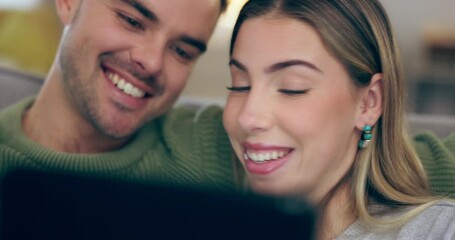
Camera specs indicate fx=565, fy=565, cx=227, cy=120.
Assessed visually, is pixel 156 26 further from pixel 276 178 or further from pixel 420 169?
pixel 420 169

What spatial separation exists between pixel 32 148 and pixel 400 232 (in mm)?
720

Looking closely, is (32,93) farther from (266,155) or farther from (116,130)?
(266,155)

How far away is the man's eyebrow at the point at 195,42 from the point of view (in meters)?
1.17

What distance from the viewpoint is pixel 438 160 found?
109 centimetres

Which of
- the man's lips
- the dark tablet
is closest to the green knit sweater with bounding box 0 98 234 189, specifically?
the man's lips

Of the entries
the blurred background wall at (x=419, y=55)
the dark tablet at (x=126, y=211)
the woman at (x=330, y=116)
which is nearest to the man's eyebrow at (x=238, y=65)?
the woman at (x=330, y=116)

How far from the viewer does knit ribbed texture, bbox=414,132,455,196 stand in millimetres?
1034

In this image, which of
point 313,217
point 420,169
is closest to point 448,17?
point 420,169

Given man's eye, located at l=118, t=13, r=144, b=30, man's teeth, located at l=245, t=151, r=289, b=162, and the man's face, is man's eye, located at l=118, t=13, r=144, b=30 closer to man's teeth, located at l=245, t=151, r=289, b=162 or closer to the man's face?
the man's face

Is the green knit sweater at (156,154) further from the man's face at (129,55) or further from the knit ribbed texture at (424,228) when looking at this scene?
the knit ribbed texture at (424,228)

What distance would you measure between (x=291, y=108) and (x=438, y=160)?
382 millimetres

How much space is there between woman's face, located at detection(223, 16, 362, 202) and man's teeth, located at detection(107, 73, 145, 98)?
31 cm

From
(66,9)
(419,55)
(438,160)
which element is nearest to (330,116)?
(438,160)

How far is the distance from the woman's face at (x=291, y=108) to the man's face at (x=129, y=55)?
0.26m
